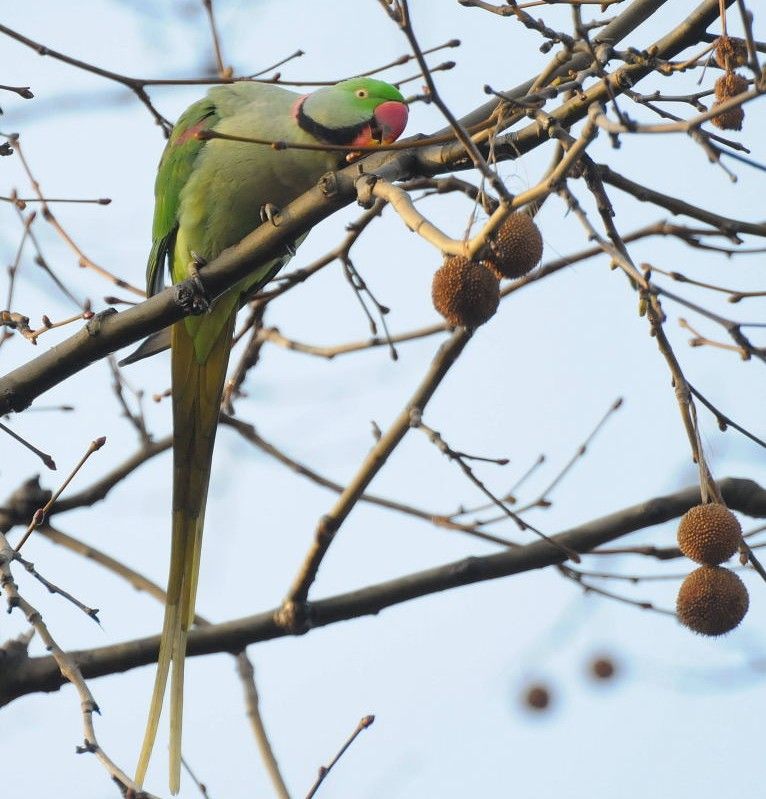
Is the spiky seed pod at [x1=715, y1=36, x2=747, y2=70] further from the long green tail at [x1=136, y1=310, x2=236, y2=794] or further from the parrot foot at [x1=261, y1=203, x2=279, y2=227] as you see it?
the long green tail at [x1=136, y1=310, x2=236, y2=794]

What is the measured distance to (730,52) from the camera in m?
2.40

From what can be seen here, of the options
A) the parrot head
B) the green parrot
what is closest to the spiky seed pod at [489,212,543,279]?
the green parrot

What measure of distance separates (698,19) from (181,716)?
2.33m

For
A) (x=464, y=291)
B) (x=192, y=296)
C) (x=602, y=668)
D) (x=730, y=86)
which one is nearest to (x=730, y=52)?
(x=730, y=86)

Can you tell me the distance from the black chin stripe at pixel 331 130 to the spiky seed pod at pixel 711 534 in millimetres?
2069

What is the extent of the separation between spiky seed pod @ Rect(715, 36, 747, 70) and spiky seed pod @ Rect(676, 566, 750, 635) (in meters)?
1.19

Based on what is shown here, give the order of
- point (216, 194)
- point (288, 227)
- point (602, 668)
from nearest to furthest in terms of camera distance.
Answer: point (288, 227) < point (216, 194) < point (602, 668)

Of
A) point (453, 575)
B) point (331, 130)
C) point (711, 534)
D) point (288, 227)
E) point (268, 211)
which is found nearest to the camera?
point (711, 534)

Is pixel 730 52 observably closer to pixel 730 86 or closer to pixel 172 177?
pixel 730 86

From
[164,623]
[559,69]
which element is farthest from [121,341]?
[559,69]

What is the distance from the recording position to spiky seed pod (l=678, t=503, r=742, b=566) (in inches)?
84.9

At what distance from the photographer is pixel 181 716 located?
9.50 feet

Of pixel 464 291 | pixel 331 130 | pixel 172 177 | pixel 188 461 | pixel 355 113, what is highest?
pixel 355 113

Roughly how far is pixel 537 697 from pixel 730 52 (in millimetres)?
3139
